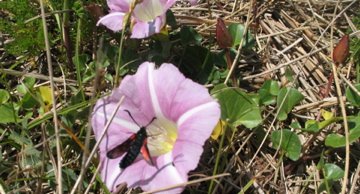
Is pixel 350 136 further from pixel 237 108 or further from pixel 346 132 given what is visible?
pixel 237 108

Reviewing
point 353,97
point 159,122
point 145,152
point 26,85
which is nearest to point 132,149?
point 145,152

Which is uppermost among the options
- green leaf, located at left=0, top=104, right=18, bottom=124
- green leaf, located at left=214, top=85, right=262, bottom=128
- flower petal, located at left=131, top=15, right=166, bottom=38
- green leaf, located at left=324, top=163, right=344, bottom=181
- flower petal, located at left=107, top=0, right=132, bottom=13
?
flower petal, located at left=107, top=0, right=132, bottom=13

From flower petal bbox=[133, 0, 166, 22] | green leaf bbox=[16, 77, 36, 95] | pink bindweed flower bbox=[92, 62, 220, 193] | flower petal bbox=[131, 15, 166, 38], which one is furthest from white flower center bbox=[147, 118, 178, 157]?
green leaf bbox=[16, 77, 36, 95]

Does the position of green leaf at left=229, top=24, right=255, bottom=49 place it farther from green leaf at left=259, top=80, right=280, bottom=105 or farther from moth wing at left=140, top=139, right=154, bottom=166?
moth wing at left=140, top=139, right=154, bottom=166

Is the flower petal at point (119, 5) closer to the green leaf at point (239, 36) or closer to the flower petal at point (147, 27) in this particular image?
the flower petal at point (147, 27)

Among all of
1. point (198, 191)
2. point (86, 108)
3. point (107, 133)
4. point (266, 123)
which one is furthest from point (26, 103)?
point (266, 123)

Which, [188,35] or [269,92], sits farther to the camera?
[188,35]

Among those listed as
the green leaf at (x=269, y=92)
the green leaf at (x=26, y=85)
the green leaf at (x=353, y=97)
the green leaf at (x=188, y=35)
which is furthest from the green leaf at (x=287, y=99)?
the green leaf at (x=26, y=85)

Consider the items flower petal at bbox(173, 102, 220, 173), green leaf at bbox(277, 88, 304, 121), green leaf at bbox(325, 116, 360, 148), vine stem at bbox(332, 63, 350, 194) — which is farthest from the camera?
green leaf at bbox(277, 88, 304, 121)
